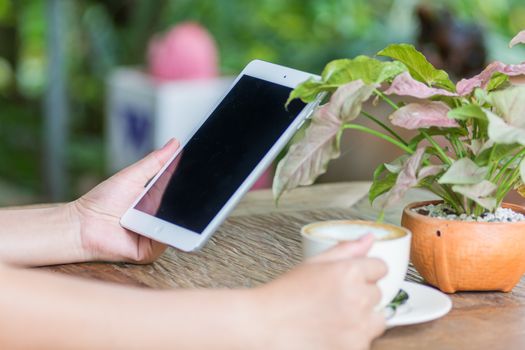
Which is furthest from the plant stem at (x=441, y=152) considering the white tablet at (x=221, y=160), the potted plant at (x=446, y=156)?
the white tablet at (x=221, y=160)

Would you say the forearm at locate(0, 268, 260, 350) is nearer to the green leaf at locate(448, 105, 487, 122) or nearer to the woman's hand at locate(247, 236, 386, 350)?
the woman's hand at locate(247, 236, 386, 350)

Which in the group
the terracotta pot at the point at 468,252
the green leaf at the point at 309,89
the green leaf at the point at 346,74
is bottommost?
the terracotta pot at the point at 468,252

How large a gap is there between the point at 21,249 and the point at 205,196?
19 centimetres

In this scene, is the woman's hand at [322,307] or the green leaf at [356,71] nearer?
the woman's hand at [322,307]

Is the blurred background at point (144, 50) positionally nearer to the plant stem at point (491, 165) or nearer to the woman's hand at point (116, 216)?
the woman's hand at point (116, 216)

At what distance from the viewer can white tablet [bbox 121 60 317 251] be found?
0.85m

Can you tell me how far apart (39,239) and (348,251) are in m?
0.36

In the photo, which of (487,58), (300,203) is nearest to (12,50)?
(487,58)

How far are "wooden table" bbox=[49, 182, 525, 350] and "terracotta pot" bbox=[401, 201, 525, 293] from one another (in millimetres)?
18

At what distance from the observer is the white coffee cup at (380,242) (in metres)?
0.72

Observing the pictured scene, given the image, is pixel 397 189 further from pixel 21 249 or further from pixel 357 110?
pixel 21 249

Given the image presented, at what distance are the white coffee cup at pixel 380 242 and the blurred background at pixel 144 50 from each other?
1.57 m

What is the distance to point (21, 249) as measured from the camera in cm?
92

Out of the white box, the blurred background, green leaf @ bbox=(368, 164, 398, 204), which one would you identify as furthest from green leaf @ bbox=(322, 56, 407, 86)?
the white box
